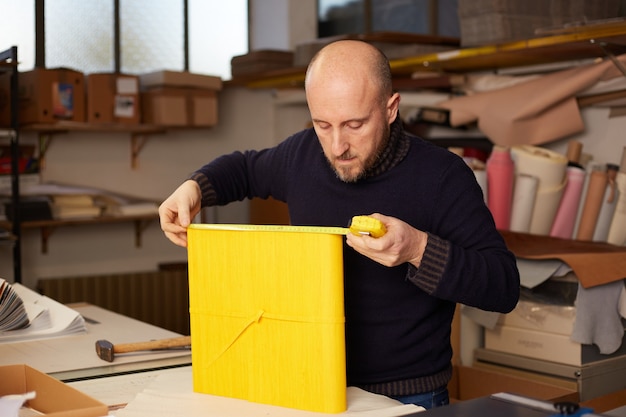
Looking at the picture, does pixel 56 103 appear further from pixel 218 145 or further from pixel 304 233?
pixel 304 233

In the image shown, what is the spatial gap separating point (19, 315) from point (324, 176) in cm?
96

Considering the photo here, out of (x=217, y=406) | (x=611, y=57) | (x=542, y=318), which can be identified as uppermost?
(x=611, y=57)

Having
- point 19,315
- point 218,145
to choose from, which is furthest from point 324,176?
point 218,145

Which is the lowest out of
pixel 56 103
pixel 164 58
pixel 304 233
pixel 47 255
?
pixel 47 255

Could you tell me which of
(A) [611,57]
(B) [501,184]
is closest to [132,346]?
(B) [501,184]

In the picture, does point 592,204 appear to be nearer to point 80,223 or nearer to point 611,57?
point 611,57

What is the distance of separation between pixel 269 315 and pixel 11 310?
97 centimetres

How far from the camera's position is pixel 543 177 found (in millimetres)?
3680

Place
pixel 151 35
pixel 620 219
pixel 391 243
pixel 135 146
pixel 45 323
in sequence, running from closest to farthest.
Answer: pixel 391 243 < pixel 45 323 < pixel 620 219 < pixel 135 146 < pixel 151 35

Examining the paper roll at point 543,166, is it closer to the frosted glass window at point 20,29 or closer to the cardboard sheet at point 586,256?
the cardboard sheet at point 586,256

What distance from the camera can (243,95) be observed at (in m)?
6.15

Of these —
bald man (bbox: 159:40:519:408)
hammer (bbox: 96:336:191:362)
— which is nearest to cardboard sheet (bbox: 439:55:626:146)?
bald man (bbox: 159:40:519:408)

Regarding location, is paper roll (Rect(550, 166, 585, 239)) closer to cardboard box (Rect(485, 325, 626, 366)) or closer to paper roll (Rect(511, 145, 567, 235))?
paper roll (Rect(511, 145, 567, 235))

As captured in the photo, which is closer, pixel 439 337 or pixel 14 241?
pixel 439 337
